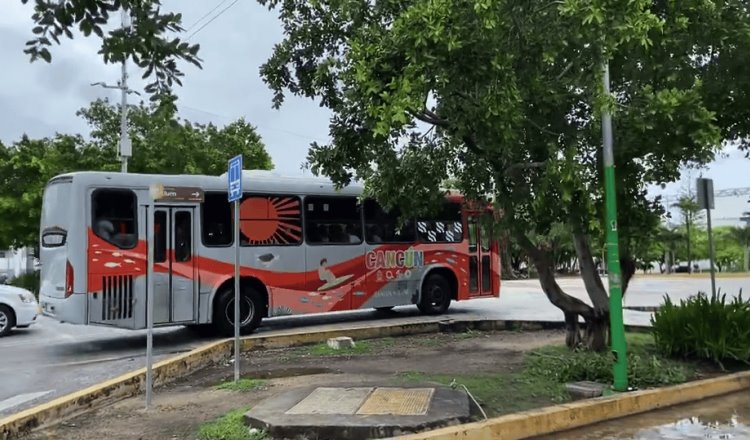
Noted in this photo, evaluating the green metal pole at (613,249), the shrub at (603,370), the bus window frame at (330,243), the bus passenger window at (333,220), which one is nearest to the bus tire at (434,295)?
the bus window frame at (330,243)

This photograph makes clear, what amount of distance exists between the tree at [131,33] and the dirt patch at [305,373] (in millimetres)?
3688

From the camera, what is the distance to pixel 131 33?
11.0 feet

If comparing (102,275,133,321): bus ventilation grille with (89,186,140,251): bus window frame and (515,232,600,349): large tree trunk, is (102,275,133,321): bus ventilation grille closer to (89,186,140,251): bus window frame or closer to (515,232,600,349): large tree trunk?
(89,186,140,251): bus window frame

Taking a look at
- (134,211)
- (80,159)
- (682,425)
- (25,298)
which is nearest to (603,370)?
(682,425)

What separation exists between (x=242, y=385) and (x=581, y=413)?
12.4 ft

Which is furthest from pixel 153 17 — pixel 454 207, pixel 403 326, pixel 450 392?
pixel 454 207

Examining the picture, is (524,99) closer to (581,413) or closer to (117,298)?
(581,413)

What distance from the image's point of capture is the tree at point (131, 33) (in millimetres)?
3178

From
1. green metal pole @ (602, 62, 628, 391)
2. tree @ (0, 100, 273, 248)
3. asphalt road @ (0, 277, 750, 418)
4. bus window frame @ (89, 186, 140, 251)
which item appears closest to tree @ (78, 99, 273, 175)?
tree @ (0, 100, 273, 248)

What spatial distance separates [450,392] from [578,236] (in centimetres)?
314

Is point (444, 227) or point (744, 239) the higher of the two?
point (744, 239)

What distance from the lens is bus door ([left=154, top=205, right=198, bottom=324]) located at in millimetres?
12203

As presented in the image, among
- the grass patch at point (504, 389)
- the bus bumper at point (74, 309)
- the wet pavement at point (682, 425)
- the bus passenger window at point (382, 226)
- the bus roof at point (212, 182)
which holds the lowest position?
the wet pavement at point (682, 425)

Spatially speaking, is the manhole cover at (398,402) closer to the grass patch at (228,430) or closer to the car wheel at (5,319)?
the grass patch at (228,430)
